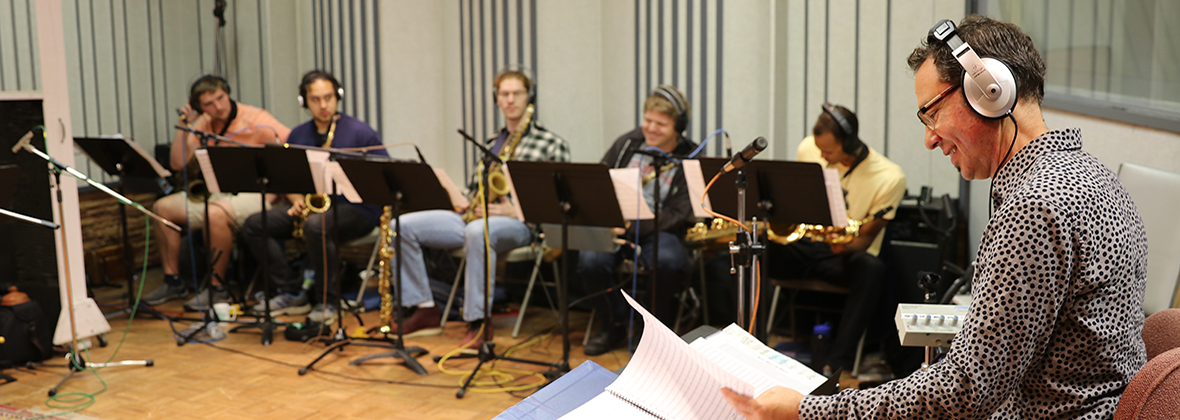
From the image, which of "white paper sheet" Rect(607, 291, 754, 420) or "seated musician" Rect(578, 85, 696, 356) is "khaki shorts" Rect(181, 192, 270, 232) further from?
"white paper sheet" Rect(607, 291, 754, 420)

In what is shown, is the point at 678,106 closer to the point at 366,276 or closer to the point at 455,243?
the point at 455,243

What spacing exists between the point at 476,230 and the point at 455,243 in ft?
1.05

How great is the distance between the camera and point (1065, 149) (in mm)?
1253

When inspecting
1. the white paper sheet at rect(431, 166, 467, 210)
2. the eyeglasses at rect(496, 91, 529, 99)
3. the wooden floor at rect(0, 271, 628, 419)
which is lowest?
the wooden floor at rect(0, 271, 628, 419)

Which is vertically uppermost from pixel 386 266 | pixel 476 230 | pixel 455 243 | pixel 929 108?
pixel 929 108

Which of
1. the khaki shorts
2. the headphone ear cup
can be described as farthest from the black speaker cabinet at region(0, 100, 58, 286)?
the headphone ear cup

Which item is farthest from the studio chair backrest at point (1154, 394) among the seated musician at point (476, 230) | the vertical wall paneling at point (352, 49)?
the vertical wall paneling at point (352, 49)

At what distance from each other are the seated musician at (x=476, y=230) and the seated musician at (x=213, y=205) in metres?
1.26

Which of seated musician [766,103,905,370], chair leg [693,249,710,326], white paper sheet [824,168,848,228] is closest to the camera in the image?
white paper sheet [824,168,848,228]

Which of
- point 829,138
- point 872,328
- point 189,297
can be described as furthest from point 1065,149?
point 189,297

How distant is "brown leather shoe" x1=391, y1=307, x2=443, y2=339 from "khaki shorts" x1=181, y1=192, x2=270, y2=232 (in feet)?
4.33

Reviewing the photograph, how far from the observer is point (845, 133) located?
3.86m

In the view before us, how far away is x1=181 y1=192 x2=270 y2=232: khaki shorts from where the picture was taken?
17.2 ft

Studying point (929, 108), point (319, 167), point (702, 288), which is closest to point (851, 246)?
point (702, 288)
